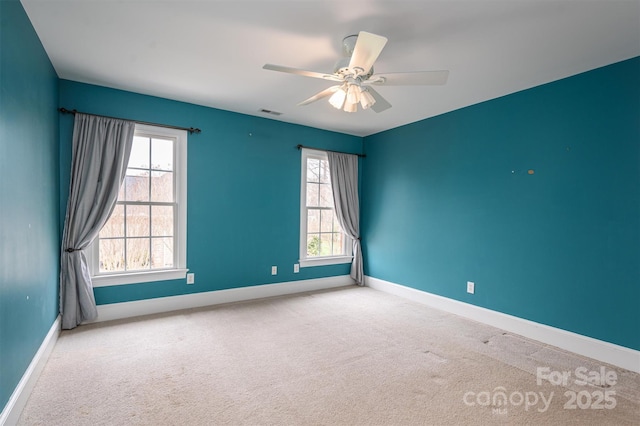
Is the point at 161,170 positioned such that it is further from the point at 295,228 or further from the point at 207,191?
the point at 295,228

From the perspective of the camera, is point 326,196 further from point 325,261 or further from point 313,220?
point 325,261

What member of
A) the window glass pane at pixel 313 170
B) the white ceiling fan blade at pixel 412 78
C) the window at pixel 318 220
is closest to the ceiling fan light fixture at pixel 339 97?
the white ceiling fan blade at pixel 412 78

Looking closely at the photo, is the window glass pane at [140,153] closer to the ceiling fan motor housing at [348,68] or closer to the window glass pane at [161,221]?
the window glass pane at [161,221]

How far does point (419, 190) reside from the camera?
176 inches

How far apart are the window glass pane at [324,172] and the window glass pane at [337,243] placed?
0.90 meters

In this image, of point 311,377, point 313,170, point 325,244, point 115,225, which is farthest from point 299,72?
point 325,244

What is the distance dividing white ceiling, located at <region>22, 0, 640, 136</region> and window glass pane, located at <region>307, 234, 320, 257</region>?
228 centimetres

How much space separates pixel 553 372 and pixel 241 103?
4.05 metres

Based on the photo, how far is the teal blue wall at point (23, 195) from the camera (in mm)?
1749

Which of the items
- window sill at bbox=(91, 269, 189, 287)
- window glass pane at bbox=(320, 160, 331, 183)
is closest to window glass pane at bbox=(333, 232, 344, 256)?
window glass pane at bbox=(320, 160, 331, 183)

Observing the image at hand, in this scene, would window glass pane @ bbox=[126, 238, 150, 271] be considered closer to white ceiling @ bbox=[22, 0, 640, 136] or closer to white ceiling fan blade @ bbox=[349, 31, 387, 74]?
white ceiling @ bbox=[22, 0, 640, 136]

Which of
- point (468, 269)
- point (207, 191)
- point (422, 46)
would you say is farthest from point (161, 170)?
point (468, 269)

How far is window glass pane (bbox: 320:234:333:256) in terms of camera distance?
16.8ft

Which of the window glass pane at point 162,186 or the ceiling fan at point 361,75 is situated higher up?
the ceiling fan at point 361,75
